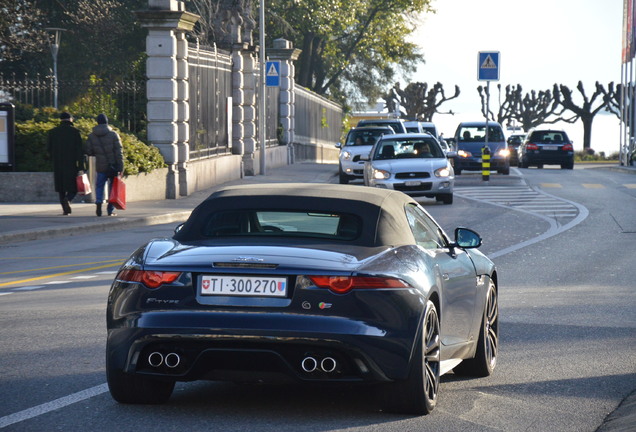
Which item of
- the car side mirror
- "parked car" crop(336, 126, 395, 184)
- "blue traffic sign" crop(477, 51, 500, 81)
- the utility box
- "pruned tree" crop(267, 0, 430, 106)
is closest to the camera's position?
the car side mirror

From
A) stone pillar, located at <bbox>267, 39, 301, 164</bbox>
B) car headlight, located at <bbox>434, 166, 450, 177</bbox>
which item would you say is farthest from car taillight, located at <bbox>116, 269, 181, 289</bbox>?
stone pillar, located at <bbox>267, 39, 301, 164</bbox>

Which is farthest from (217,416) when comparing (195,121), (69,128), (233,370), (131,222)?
(195,121)

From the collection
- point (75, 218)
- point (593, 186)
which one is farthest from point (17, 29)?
point (75, 218)

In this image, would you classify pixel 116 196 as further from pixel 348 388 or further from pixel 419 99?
pixel 419 99

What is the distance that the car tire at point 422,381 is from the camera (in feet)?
22.1

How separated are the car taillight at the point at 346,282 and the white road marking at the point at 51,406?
5.50 feet

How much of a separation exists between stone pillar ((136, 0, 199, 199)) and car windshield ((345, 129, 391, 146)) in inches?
422

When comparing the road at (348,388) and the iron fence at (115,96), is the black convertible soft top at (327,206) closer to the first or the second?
the road at (348,388)

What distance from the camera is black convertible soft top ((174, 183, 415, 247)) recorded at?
7133 mm

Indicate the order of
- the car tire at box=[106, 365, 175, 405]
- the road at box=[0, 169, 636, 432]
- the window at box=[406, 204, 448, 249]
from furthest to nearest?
the window at box=[406, 204, 448, 249] → the car tire at box=[106, 365, 175, 405] → the road at box=[0, 169, 636, 432]

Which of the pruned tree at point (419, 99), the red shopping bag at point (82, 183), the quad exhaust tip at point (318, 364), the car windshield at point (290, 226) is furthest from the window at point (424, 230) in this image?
the pruned tree at point (419, 99)

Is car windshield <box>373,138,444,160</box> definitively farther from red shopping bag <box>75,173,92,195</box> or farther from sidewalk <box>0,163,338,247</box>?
red shopping bag <box>75,173,92,195</box>

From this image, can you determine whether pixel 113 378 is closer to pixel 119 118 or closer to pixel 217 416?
pixel 217 416

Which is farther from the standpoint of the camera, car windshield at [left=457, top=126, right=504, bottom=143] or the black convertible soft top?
car windshield at [left=457, top=126, right=504, bottom=143]
